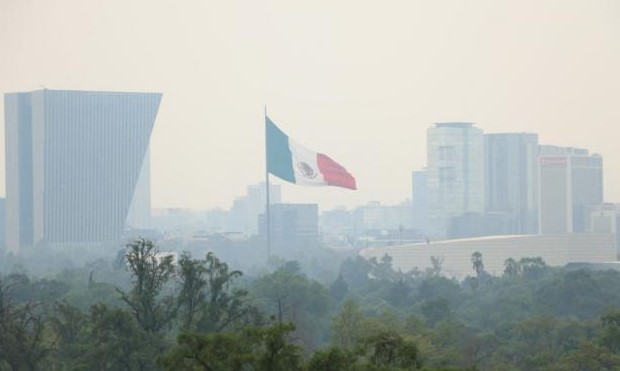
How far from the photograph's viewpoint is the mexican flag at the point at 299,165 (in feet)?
406

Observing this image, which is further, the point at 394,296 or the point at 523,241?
the point at 523,241

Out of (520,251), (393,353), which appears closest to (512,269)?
(520,251)

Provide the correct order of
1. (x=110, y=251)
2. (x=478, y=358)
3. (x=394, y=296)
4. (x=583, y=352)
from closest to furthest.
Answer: (x=583, y=352) < (x=478, y=358) < (x=394, y=296) < (x=110, y=251)

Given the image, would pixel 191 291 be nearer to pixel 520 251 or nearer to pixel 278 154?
pixel 278 154

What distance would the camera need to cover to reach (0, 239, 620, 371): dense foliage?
33.9m

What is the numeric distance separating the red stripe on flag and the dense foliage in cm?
1778

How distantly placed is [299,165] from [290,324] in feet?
304

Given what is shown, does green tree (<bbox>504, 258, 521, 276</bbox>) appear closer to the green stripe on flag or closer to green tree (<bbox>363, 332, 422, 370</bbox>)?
the green stripe on flag

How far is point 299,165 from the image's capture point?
12612 cm

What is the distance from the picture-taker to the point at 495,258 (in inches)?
6171

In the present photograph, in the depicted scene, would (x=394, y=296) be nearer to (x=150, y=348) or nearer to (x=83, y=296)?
(x=83, y=296)

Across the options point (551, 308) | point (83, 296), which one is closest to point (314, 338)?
point (83, 296)

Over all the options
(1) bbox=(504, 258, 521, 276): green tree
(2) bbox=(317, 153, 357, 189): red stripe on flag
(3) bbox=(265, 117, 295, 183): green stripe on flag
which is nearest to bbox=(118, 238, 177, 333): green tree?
(1) bbox=(504, 258, 521, 276): green tree

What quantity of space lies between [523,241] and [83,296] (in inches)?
3397
